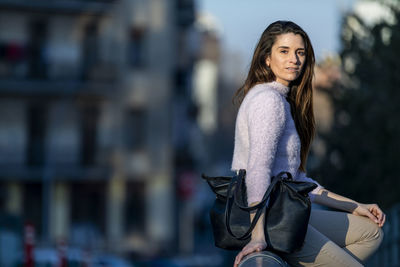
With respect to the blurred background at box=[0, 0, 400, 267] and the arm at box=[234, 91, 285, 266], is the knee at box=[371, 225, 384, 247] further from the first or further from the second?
the blurred background at box=[0, 0, 400, 267]

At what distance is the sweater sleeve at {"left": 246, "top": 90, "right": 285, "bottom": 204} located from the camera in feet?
15.7

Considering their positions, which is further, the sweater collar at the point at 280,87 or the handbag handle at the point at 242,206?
the sweater collar at the point at 280,87

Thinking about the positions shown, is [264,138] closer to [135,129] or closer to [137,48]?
[135,129]

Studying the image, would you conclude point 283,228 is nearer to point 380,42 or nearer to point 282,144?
point 282,144

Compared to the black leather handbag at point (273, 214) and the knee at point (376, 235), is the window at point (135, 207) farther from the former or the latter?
the black leather handbag at point (273, 214)

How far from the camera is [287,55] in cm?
514

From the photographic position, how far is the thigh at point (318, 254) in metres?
4.83

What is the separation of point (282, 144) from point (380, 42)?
15995 millimetres

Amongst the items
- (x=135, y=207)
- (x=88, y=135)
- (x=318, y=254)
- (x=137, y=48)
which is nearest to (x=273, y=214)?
(x=318, y=254)

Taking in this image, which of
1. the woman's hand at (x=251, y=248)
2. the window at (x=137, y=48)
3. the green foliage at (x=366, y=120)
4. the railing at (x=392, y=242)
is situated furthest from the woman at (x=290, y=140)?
the window at (x=137, y=48)

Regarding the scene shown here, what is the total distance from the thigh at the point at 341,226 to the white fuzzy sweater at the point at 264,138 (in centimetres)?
22

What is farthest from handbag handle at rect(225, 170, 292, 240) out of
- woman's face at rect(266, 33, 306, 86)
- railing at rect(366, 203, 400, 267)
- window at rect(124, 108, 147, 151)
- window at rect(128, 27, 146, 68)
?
window at rect(128, 27, 146, 68)

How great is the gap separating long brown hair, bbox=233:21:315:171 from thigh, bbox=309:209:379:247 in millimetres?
278

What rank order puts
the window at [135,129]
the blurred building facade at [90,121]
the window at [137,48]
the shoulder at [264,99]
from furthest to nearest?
the window at [137,48]
the window at [135,129]
the blurred building facade at [90,121]
the shoulder at [264,99]
